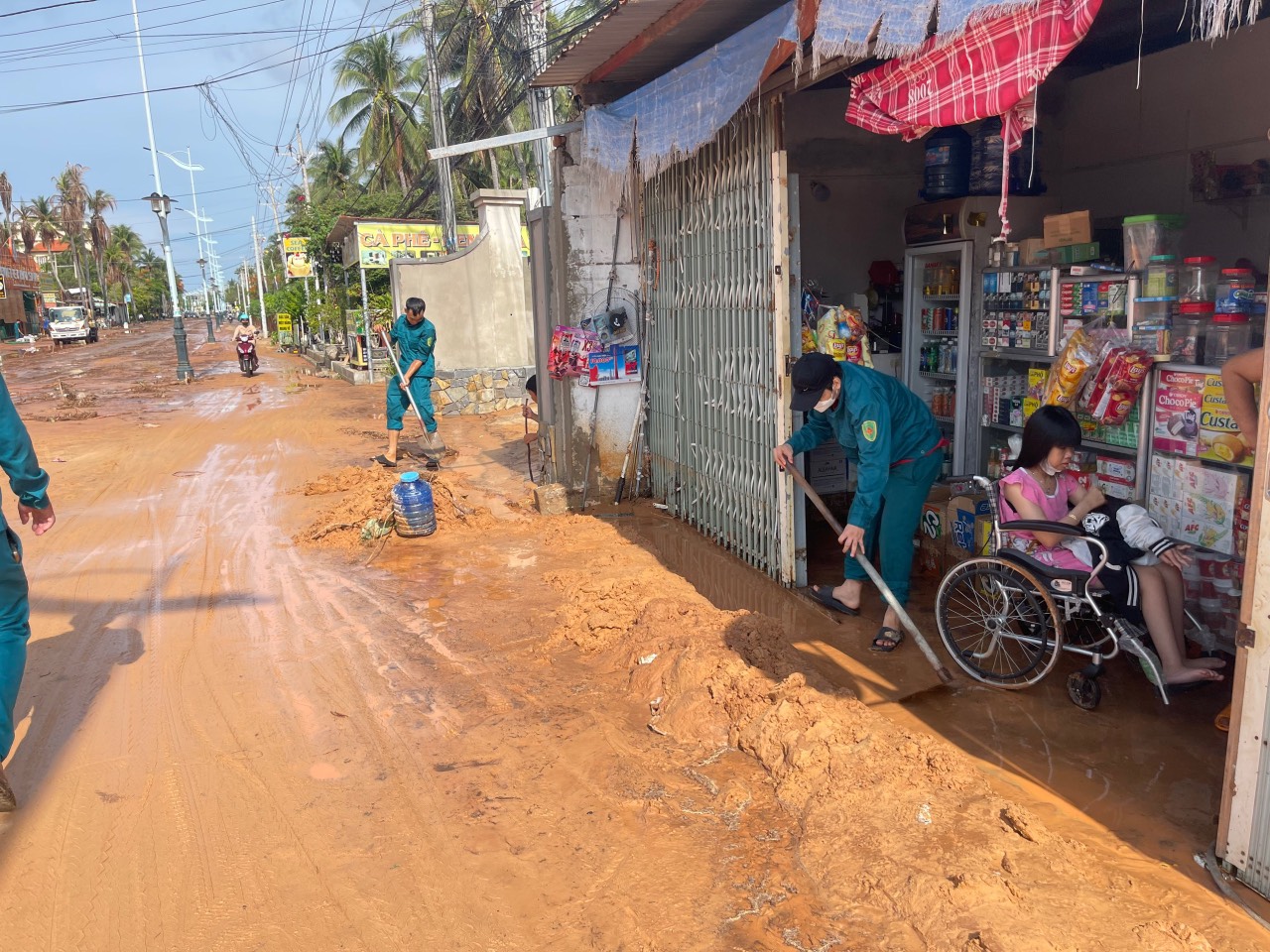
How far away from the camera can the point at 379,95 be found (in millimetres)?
32469

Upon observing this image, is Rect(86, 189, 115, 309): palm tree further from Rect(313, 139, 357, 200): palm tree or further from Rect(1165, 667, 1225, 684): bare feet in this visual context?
Rect(1165, 667, 1225, 684): bare feet

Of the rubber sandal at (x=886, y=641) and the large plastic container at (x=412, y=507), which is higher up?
the large plastic container at (x=412, y=507)

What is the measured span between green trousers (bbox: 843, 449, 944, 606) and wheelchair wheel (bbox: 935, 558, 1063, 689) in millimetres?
420

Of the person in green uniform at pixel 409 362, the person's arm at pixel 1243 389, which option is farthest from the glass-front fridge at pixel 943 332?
the person in green uniform at pixel 409 362

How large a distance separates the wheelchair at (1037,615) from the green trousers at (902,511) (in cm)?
37

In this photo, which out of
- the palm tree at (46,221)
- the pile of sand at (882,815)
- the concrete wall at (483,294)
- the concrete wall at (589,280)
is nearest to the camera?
the pile of sand at (882,815)

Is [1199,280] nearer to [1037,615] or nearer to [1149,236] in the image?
[1149,236]

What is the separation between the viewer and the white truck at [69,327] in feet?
145

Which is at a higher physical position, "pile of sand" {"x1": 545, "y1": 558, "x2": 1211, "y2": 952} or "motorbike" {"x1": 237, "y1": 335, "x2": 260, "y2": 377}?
"motorbike" {"x1": 237, "y1": 335, "x2": 260, "y2": 377}

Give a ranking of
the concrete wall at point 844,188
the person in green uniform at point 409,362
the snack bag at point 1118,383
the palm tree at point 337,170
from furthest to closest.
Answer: the palm tree at point 337,170 < the person in green uniform at point 409,362 < the concrete wall at point 844,188 < the snack bag at point 1118,383

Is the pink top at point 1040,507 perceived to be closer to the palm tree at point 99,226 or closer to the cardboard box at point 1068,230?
the cardboard box at point 1068,230

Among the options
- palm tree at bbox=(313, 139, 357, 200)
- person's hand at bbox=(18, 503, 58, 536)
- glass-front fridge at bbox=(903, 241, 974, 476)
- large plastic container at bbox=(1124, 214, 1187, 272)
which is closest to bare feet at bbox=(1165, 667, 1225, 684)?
large plastic container at bbox=(1124, 214, 1187, 272)

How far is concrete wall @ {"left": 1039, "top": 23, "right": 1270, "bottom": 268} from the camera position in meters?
5.45

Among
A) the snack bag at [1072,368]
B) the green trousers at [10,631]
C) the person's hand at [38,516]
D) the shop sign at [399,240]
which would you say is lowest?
the green trousers at [10,631]
